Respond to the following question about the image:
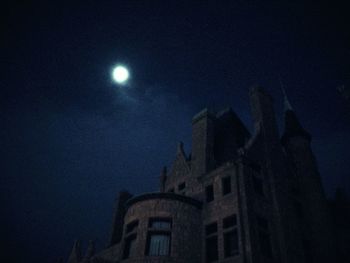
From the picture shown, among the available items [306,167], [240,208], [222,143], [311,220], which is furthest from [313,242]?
[222,143]

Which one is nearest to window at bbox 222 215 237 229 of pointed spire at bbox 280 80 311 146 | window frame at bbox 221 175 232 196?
window frame at bbox 221 175 232 196

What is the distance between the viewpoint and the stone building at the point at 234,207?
60.6 feet

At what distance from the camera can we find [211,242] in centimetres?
1969

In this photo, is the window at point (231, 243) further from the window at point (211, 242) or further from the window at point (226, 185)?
the window at point (226, 185)

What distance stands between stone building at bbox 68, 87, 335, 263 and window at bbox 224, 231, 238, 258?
0.06 m

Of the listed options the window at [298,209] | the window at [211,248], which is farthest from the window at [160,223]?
the window at [298,209]

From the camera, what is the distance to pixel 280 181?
2256cm

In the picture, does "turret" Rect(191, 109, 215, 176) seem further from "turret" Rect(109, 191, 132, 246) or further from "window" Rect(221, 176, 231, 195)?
"turret" Rect(109, 191, 132, 246)

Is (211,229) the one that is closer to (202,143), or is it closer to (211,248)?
(211,248)

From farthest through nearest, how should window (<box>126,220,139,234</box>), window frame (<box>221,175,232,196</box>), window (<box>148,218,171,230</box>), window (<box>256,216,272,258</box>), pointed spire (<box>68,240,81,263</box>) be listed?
pointed spire (<box>68,240,81,263</box>) → window frame (<box>221,175,232,196</box>) → window (<box>126,220,139,234</box>) → window (<box>148,218,171,230</box>) → window (<box>256,216,272,258</box>)

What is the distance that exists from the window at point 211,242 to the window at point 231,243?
86 cm

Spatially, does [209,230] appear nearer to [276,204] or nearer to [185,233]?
[185,233]

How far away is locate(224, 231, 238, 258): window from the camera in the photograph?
59.5 feet

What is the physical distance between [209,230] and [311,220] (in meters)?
9.55
